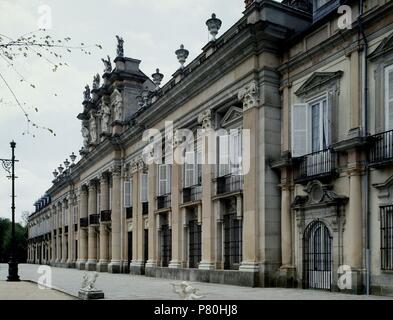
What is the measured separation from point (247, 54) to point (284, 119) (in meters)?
2.91

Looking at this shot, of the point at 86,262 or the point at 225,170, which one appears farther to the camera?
the point at 86,262

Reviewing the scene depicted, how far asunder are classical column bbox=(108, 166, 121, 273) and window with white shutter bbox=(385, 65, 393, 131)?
2364cm

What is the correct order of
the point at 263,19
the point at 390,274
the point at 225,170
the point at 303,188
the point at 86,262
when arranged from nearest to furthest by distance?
the point at 390,274 → the point at 303,188 → the point at 263,19 → the point at 225,170 → the point at 86,262

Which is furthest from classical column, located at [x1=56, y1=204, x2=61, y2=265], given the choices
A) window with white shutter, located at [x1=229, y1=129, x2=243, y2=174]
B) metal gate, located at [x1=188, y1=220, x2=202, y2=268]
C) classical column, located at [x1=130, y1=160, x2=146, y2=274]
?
window with white shutter, located at [x1=229, y1=129, x2=243, y2=174]

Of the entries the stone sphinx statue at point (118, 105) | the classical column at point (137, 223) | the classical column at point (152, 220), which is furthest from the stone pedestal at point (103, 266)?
the stone sphinx statue at point (118, 105)

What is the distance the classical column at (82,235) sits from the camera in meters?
45.3

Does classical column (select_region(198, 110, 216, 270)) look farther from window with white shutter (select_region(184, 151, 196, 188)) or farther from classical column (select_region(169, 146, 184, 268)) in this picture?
classical column (select_region(169, 146, 184, 268))

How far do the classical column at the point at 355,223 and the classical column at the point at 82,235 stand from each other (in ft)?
105

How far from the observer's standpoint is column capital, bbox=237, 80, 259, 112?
19969 millimetres

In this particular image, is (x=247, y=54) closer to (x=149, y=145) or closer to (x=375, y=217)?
(x=375, y=217)

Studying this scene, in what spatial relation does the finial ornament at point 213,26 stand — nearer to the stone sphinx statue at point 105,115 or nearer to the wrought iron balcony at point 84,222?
the stone sphinx statue at point 105,115

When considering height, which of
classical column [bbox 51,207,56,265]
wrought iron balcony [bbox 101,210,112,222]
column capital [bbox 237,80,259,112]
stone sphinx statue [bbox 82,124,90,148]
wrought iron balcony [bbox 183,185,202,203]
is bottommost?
classical column [bbox 51,207,56,265]
